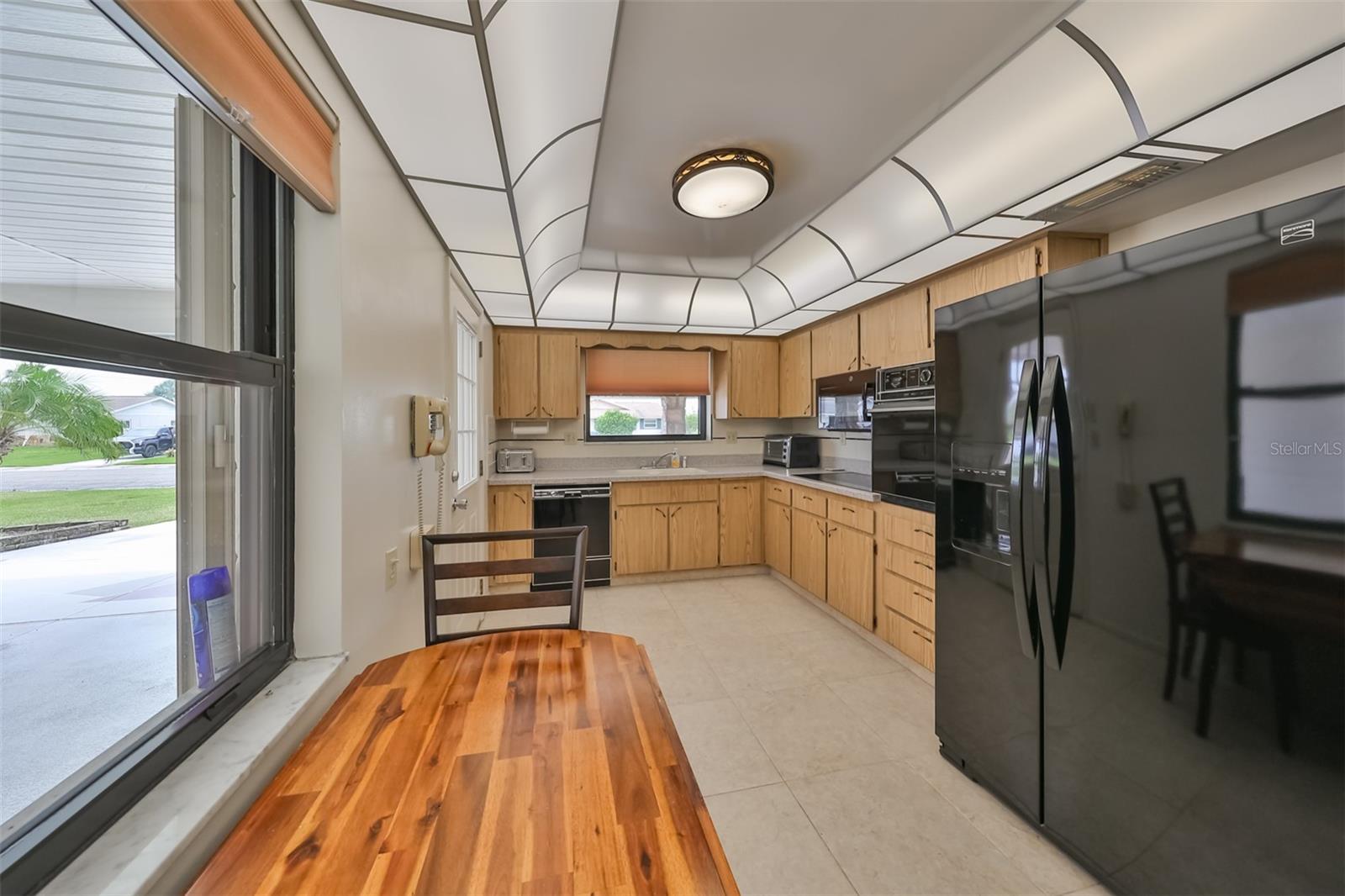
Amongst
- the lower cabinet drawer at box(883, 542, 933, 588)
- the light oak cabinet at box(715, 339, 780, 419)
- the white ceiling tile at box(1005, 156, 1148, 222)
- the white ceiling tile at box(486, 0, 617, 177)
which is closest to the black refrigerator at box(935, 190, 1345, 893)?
the white ceiling tile at box(1005, 156, 1148, 222)

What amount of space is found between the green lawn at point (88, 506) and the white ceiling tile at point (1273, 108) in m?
2.86

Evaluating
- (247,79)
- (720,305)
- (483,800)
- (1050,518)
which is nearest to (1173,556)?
(1050,518)

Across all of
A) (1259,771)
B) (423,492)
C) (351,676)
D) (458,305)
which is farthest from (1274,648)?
(458,305)

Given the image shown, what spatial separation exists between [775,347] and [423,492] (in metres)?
3.86

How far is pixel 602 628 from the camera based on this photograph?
3.29 meters

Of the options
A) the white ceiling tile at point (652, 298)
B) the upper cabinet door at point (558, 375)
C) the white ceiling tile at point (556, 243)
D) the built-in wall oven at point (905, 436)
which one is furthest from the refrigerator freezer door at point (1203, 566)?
the upper cabinet door at point (558, 375)

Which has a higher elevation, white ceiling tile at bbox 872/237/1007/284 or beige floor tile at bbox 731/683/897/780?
white ceiling tile at bbox 872/237/1007/284

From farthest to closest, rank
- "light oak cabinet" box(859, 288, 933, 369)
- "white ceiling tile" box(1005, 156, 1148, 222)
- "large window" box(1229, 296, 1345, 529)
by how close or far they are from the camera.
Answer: "light oak cabinet" box(859, 288, 933, 369) < "white ceiling tile" box(1005, 156, 1148, 222) < "large window" box(1229, 296, 1345, 529)

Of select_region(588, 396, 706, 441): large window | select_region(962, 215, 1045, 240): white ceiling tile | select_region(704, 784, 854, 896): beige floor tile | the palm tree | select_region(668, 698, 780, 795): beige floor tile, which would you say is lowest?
select_region(704, 784, 854, 896): beige floor tile

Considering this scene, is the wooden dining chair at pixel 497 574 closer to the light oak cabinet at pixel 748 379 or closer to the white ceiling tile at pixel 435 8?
the white ceiling tile at pixel 435 8

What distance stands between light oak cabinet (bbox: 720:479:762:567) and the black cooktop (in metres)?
0.51

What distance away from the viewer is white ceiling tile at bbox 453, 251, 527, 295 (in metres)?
2.68

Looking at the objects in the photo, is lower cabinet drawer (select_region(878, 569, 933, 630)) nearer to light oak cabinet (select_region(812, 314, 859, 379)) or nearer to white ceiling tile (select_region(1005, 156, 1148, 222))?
light oak cabinet (select_region(812, 314, 859, 379))

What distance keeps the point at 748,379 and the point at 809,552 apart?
191 cm
